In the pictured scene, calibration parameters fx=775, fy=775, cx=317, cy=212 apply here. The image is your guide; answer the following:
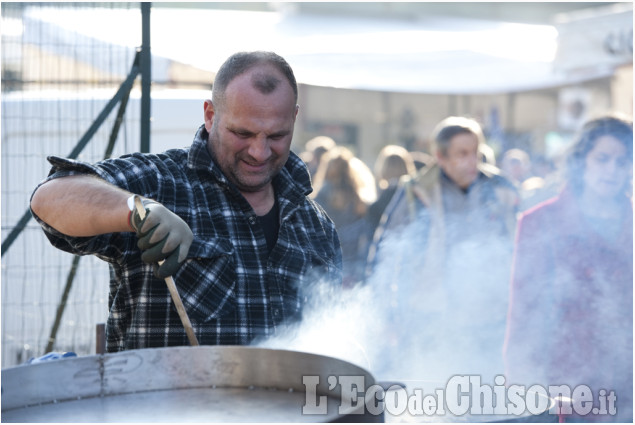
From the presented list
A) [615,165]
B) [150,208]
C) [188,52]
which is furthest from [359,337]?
[188,52]

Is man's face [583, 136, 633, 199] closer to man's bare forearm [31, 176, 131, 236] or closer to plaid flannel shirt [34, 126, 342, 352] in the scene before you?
plaid flannel shirt [34, 126, 342, 352]

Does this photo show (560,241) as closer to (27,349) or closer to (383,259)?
(383,259)

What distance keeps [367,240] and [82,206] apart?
13.1 ft

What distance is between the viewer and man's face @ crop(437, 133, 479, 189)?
4.71m

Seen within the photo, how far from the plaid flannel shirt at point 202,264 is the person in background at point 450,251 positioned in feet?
6.51

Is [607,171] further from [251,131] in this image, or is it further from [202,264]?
[202,264]

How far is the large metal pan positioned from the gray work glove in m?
0.19

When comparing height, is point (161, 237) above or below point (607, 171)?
below

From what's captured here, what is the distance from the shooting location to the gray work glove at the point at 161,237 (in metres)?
1.59

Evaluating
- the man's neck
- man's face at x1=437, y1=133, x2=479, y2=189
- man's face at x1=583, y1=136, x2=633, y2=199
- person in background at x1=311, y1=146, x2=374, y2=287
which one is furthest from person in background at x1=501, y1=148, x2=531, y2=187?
the man's neck

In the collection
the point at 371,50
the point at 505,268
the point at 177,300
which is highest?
the point at 371,50

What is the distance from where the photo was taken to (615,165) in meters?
3.43

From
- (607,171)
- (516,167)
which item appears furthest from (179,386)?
(516,167)

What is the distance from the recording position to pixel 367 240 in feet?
18.3
